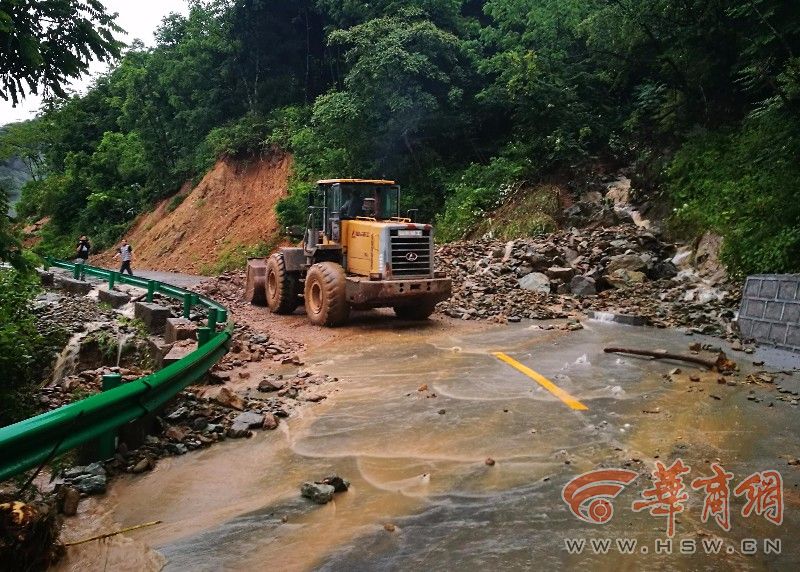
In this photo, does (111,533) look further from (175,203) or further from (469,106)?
(175,203)

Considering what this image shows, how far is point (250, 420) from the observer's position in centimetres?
589

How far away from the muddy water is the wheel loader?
3.47 metres

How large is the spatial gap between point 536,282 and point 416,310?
154 inches

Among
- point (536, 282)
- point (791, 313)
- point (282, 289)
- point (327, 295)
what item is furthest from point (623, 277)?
point (282, 289)

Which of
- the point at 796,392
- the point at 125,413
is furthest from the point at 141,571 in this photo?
the point at 796,392

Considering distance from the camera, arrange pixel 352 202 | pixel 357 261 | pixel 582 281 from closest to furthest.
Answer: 1. pixel 357 261
2. pixel 352 202
3. pixel 582 281

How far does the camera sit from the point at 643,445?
5.14 metres

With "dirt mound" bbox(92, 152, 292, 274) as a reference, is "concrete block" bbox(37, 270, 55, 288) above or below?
below

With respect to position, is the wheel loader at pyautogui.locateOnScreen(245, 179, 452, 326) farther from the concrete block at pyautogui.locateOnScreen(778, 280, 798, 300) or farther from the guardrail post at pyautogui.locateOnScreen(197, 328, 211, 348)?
the concrete block at pyautogui.locateOnScreen(778, 280, 798, 300)

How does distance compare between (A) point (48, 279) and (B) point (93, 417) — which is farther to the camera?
(A) point (48, 279)

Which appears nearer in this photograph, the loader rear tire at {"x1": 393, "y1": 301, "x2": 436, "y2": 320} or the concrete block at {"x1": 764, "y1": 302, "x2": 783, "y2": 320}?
the concrete block at {"x1": 764, "y1": 302, "x2": 783, "y2": 320}

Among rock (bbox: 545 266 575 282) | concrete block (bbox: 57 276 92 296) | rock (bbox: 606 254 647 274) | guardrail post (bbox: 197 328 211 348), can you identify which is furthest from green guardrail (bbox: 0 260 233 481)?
rock (bbox: 606 254 647 274)

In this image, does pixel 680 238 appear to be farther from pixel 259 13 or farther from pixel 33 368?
pixel 259 13

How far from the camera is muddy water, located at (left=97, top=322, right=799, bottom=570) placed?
3.49 m
